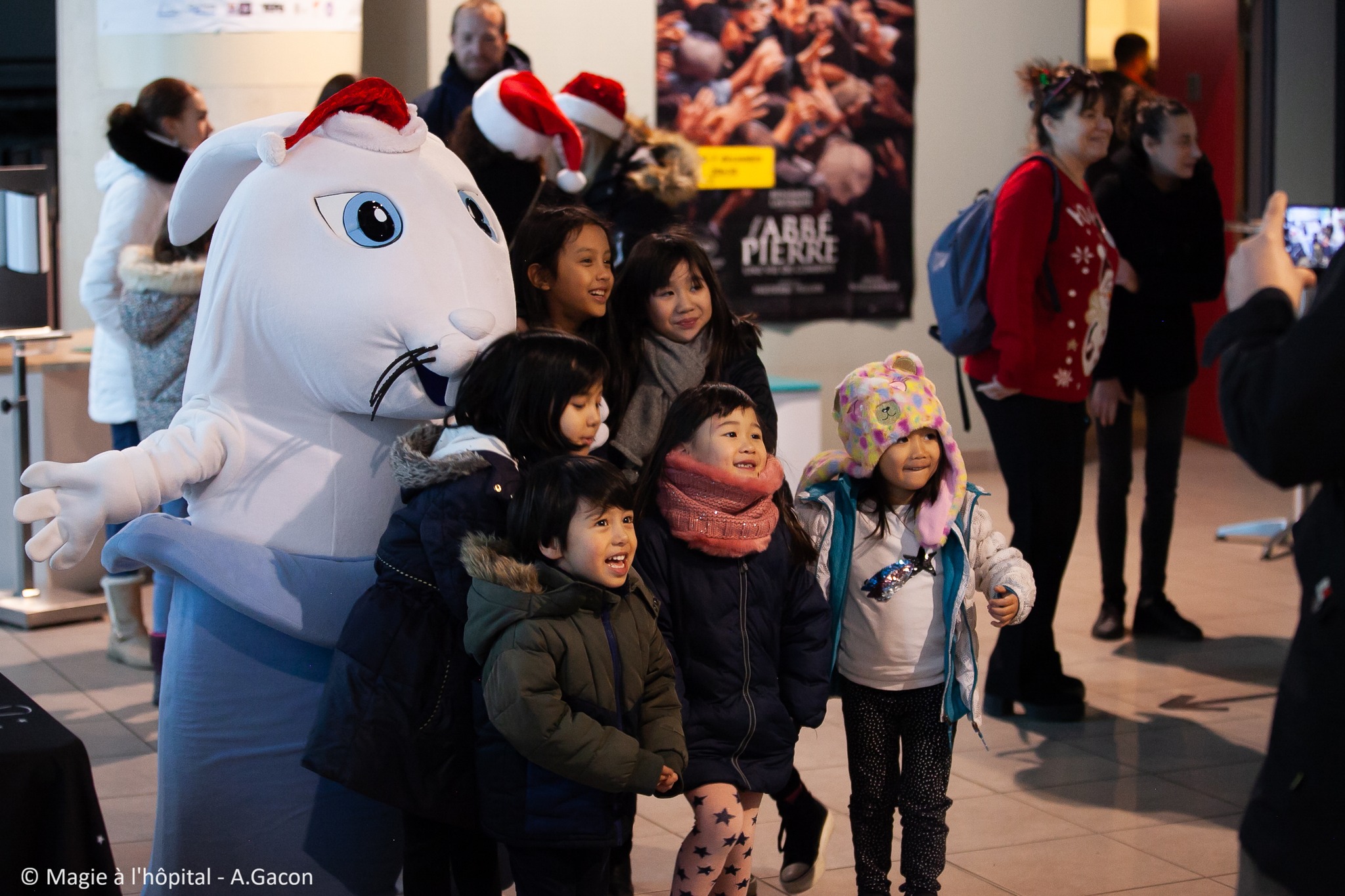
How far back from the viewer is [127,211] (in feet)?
14.1

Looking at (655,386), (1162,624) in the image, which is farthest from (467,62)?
(1162,624)

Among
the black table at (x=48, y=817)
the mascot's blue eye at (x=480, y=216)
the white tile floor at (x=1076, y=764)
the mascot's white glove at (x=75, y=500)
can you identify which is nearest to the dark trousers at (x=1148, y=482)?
the white tile floor at (x=1076, y=764)

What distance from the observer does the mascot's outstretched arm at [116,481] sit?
2322 mm

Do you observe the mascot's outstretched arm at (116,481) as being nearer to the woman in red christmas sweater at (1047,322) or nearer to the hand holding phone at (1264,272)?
the hand holding phone at (1264,272)

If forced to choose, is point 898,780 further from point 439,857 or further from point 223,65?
point 223,65

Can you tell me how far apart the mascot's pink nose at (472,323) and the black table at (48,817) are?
88cm

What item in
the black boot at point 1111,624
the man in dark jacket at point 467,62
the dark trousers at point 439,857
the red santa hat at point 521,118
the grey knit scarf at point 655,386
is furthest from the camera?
the black boot at point 1111,624

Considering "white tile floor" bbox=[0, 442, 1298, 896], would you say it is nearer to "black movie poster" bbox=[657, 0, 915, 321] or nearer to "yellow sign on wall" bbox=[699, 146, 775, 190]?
"black movie poster" bbox=[657, 0, 915, 321]

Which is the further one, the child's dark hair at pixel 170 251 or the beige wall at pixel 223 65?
the beige wall at pixel 223 65

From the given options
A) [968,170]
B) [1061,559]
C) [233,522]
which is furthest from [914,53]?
[233,522]

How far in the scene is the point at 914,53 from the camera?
765cm

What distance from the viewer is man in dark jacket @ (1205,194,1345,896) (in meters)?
1.55

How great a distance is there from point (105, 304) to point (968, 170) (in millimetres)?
4873

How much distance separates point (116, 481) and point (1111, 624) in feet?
11.5
